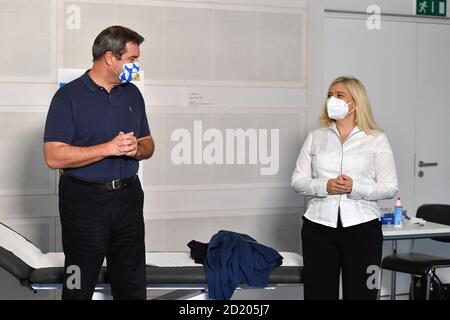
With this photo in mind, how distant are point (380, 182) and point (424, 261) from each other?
1241mm

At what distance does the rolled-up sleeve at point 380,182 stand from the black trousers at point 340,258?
125 mm

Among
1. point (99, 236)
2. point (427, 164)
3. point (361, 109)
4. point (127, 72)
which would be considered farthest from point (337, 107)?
point (427, 164)

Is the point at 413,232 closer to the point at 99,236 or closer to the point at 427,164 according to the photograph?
the point at 427,164

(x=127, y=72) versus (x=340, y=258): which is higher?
(x=127, y=72)

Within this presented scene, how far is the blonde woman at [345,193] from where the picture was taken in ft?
11.2

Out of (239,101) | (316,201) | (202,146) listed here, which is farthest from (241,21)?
(316,201)

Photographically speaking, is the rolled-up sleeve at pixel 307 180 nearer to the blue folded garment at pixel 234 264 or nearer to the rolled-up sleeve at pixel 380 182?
the rolled-up sleeve at pixel 380 182

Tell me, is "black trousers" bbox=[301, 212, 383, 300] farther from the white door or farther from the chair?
the white door

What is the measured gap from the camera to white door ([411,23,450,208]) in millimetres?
5574

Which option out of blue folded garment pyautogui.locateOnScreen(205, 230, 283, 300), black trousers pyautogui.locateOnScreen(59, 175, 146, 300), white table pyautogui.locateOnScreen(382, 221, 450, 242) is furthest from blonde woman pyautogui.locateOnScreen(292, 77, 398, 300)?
black trousers pyautogui.locateOnScreen(59, 175, 146, 300)

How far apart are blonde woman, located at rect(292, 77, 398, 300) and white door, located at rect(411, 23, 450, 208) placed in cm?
216

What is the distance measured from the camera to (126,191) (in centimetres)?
317

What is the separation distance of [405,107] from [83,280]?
312cm

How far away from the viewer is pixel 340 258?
11.4 feet
